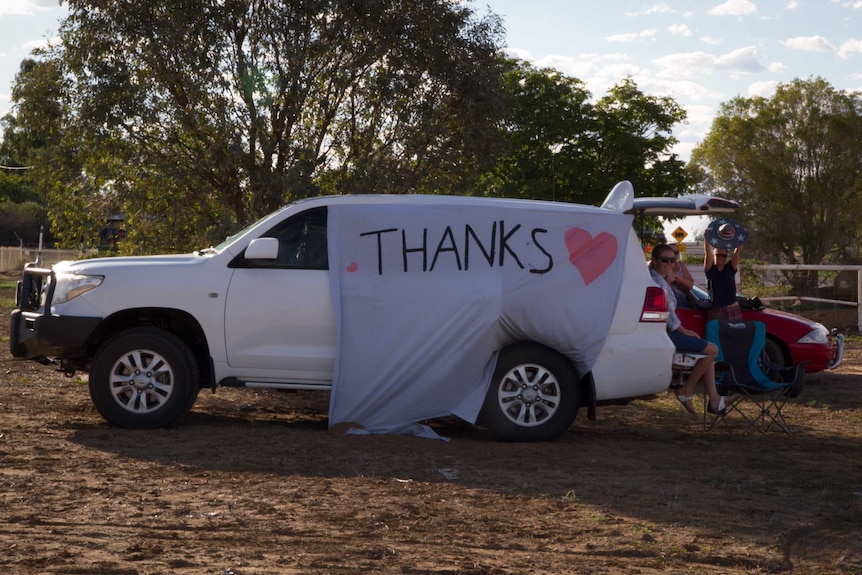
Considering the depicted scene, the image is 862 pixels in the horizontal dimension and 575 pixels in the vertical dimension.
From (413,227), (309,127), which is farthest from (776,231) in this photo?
(413,227)

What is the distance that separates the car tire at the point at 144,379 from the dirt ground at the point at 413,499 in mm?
206

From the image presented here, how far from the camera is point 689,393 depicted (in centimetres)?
976

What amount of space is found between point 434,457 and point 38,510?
2.92 m

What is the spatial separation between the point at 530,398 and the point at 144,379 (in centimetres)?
292

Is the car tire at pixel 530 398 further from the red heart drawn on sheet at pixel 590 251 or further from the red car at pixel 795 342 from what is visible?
the red car at pixel 795 342

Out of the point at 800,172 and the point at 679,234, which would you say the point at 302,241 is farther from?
the point at 800,172

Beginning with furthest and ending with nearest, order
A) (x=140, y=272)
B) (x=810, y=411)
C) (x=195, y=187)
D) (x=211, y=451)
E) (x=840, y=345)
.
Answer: (x=195, y=187), (x=810, y=411), (x=840, y=345), (x=140, y=272), (x=211, y=451)

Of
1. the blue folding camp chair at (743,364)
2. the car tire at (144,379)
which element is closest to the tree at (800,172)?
the blue folding camp chair at (743,364)

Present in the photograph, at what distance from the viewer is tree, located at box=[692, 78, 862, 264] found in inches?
2122

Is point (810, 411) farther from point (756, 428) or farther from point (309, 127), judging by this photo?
point (309, 127)

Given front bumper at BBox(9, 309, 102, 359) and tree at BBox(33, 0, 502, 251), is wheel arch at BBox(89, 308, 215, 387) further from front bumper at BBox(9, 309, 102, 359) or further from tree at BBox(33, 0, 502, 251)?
tree at BBox(33, 0, 502, 251)

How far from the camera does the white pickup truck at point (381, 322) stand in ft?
29.2

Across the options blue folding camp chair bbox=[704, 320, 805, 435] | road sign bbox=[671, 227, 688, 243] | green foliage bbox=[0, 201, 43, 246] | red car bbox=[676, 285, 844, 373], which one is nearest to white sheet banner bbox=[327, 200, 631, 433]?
blue folding camp chair bbox=[704, 320, 805, 435]

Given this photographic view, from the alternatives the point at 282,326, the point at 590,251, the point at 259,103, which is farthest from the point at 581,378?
the point at 259,103
